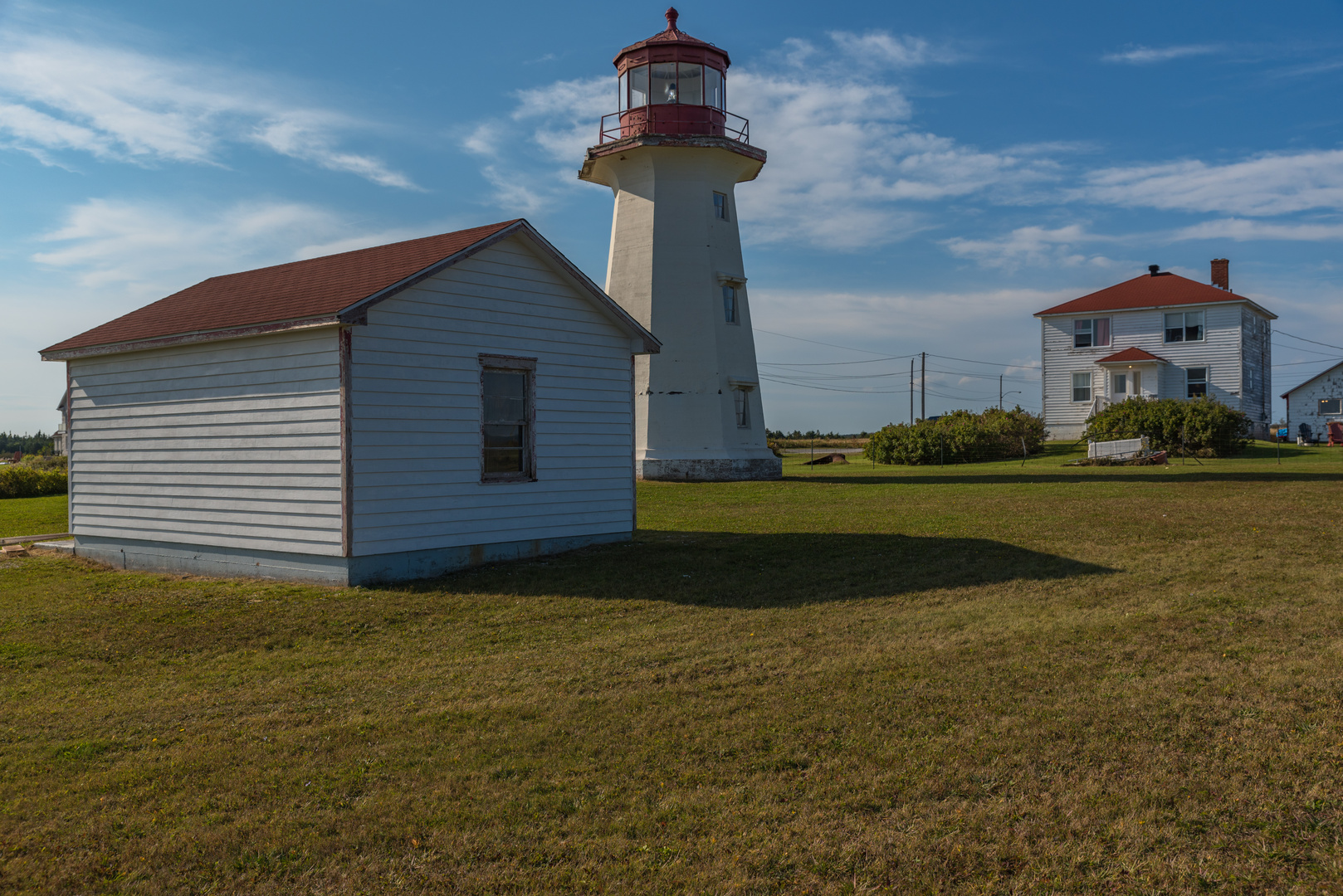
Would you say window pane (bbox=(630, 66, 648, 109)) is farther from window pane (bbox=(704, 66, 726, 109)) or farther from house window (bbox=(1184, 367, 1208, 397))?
house window (bbox=(1184, 367, 1208, 397))

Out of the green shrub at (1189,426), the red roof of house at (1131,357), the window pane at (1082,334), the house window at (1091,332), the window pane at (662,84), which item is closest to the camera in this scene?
the window pane at (662,84)

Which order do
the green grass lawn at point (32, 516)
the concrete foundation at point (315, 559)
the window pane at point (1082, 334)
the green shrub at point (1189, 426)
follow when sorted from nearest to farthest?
the concrete foundation at point (315, 559) → the green grass lawn at point (32, 516) → the green shrub at point (1189, 426) → the window pane at point (1082, 334)

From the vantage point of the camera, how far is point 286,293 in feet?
43.0

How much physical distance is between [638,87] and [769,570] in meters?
20.3

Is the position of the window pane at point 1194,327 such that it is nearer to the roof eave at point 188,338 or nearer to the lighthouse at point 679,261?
the lighthouse at point 679,261

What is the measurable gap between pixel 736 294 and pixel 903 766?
2465cm

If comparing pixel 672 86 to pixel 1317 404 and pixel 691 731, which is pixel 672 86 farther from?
pixel 1317 404

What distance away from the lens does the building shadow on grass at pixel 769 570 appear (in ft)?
35.1

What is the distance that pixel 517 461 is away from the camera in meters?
13.0

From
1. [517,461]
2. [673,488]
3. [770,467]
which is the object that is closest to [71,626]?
[517,461]

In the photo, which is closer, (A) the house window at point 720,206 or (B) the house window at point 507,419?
(B) the house window at point 507,419

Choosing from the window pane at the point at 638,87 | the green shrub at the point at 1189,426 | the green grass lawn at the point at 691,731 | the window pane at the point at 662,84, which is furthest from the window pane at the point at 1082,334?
the green grass lawn at the point at 691,731

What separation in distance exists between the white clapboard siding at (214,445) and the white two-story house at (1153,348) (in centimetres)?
4003

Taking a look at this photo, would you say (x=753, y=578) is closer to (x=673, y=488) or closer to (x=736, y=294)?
(x=673, y=488)
